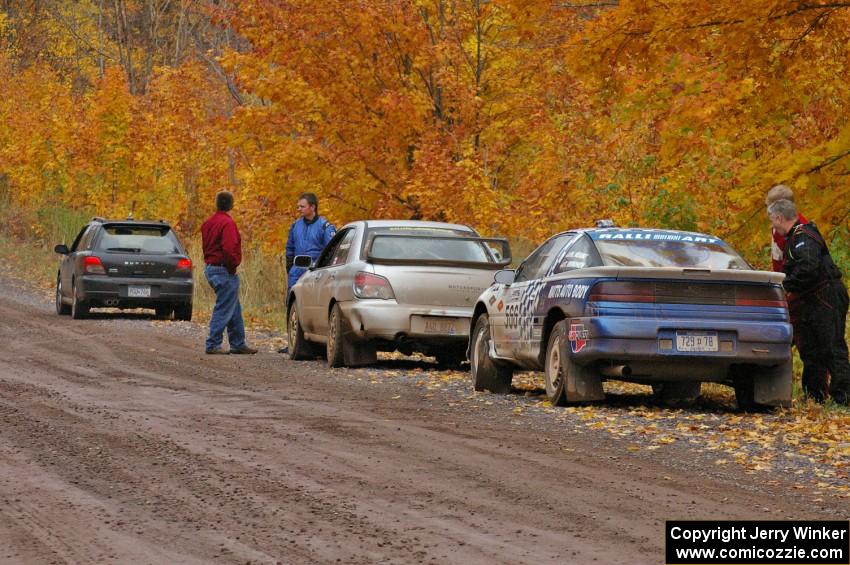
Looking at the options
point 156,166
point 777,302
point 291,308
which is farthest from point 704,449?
point 156,166

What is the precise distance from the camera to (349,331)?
15781mm

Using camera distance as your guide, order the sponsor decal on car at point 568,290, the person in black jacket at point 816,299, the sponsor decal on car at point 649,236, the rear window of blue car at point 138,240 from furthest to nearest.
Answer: the rear window of blue car at point 138,240, the person in black jacket at point 816,299, the sponsor decal on car at point 649,236, the sponsor decal on car at point 568,290

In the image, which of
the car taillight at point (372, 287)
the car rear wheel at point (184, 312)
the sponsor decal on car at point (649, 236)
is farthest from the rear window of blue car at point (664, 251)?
the car rear wheel at point (184, 312)

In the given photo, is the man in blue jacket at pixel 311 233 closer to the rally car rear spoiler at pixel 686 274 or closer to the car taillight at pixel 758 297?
the rally car rear spoiler at pixel 686 274

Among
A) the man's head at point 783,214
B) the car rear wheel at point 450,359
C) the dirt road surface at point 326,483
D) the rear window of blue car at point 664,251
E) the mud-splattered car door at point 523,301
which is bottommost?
the dirt road surface at point 326,483

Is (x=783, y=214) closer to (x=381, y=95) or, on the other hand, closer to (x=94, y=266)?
(x=381, y=95)

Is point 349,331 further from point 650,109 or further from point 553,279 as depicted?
point 650,109

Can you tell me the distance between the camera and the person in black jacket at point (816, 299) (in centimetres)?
1239

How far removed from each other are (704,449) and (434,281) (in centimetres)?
624

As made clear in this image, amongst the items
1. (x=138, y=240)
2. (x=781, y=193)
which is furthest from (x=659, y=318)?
(x=138, y=240)

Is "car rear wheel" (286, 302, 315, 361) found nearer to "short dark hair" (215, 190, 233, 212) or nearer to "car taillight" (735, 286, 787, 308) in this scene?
"short dark hair" (215, 190, 233, 212)

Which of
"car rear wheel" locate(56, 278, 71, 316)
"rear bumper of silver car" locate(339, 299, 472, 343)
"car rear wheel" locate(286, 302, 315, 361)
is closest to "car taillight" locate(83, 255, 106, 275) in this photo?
"car rear wheel" locate(56, 278, 71, 316)

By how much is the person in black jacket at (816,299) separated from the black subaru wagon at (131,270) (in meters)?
13.4

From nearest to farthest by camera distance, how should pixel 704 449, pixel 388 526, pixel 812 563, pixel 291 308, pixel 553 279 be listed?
pixel 812 563
pixel 388 526
pixel 704 449
pixel 553 279
pixel 291 308
